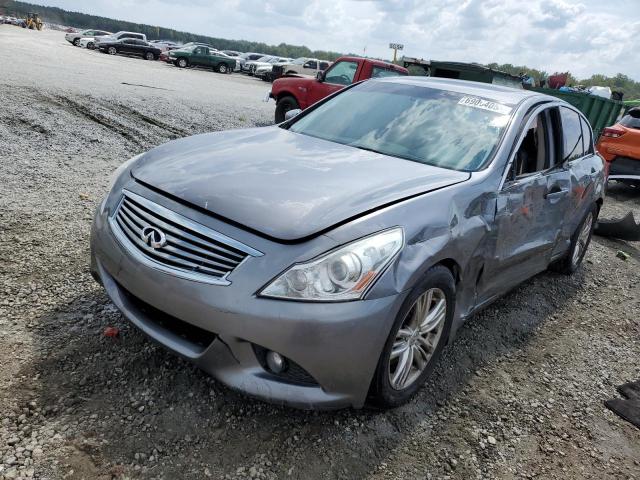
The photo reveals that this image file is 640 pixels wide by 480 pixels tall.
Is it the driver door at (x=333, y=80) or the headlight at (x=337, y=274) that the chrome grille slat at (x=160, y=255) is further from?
the driver door at (x=333, y=80)

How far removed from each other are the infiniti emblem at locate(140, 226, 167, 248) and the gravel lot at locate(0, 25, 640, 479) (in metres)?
0.72

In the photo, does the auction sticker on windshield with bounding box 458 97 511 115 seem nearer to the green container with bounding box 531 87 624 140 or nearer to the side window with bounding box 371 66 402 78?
the side window with bounding box 371 66 402 78

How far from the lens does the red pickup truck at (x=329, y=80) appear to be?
1133 centimetres

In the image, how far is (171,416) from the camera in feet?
7.97

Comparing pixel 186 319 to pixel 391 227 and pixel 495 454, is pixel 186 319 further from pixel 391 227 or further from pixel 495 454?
pixel 495 454

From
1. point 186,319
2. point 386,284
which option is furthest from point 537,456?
point 186,319

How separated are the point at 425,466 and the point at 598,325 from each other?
261 centimetres

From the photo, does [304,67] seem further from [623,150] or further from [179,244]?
[179,244]

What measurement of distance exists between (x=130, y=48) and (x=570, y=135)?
123ft

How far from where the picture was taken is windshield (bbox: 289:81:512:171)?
10.8 feet

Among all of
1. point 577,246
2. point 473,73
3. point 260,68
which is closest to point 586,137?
point 577,246

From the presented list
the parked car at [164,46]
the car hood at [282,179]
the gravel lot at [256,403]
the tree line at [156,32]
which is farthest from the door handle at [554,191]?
the tree line at [156,32]

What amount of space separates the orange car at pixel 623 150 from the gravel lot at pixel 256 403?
5935 mm

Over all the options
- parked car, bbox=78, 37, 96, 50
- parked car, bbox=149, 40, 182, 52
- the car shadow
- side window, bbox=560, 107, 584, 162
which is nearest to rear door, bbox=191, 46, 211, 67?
parked car, bbox=149, 40, 182, 52
